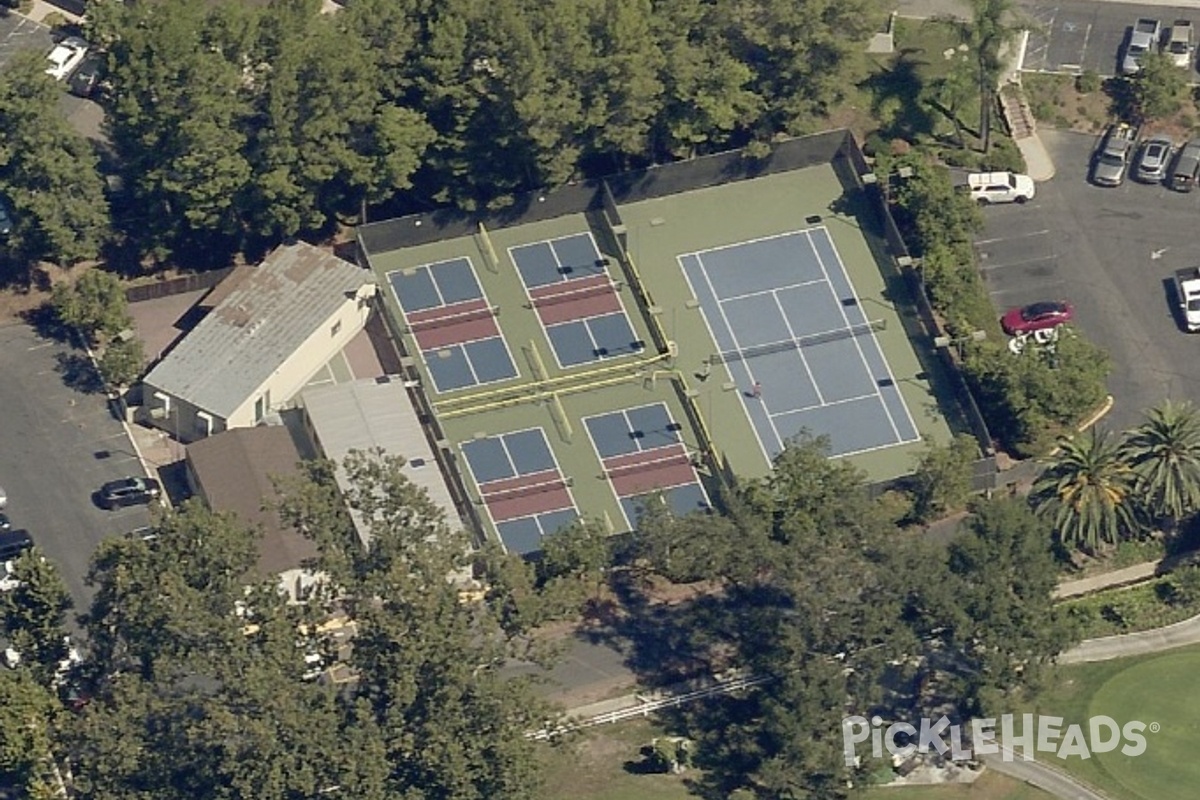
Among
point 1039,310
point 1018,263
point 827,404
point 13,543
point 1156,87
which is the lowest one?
point 827,404

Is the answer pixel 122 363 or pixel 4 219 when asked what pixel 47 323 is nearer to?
pixel 4 219

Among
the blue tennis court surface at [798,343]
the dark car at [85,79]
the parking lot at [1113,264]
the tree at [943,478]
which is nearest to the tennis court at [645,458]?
the blue tennis court surface at [798,343]

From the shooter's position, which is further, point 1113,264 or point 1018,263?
point 1113,264

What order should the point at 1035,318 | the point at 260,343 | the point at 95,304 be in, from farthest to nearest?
1. the point at 1035,318
2. the point at 95,304
3. the point at 260,343

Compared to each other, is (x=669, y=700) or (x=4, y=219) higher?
(x=4, y=219)

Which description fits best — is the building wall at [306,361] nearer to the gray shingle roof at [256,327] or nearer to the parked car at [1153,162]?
the gray shingle roof at [256,327]

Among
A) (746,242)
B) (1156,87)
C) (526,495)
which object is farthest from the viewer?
(1156,87)

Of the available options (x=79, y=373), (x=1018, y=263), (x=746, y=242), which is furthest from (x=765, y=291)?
(x=79, y=373)

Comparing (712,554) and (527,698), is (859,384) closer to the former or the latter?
(712,554)
